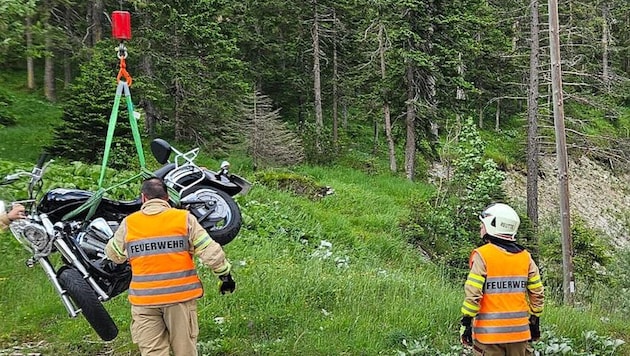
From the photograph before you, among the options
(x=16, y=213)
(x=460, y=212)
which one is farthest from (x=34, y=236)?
(x=460, y=212)

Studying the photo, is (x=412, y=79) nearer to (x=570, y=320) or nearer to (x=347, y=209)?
(x=347, y=209)

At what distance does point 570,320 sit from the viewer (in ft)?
26.4

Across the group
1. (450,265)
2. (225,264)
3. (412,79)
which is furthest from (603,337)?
(412,79)

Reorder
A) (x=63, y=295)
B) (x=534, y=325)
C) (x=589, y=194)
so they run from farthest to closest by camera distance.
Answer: (x=589, y=194)
(x=534, y=325)
(x=63, y=295)

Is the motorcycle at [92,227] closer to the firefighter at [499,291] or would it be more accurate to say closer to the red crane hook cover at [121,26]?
the red crane hook cover at [121,26]

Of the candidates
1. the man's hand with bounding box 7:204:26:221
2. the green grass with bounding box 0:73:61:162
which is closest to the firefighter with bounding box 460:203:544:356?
the man's hand with bounding box 7:204:26:221

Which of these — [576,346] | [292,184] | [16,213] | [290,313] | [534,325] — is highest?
[16,213]

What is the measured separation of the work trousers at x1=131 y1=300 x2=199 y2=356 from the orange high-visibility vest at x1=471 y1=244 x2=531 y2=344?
2562 millimetres

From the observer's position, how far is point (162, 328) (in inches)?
200

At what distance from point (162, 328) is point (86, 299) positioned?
0.70 meters

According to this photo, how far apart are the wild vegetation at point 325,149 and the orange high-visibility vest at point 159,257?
1942mm

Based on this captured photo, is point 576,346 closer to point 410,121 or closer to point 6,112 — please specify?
point 410,121

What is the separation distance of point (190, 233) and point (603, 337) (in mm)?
5512

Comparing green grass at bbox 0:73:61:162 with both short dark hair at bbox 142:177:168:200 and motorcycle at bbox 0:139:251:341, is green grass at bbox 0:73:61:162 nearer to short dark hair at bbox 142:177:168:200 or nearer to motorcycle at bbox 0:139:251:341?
motorcycle at bbox 0:139:251:341
